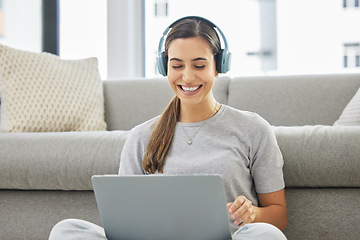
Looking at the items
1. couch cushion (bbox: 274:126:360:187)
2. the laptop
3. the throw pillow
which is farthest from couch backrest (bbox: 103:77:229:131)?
the laptop

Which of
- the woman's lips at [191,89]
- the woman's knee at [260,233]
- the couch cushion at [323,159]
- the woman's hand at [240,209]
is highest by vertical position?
the woman's lips at [191,89]

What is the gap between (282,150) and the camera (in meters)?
1.38

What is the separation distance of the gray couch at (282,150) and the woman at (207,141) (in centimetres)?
16

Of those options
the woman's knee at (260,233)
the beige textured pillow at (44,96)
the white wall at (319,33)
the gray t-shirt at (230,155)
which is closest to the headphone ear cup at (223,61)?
the gray t-shirt at (230,155)

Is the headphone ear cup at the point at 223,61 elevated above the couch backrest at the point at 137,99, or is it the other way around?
the headphone ear cup at the point at 223,61

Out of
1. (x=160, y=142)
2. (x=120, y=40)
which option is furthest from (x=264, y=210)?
(x=120, y=40)

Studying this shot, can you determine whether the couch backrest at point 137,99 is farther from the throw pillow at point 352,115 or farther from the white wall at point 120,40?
the white wall at point 120,40

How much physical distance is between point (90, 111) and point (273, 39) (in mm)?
1443

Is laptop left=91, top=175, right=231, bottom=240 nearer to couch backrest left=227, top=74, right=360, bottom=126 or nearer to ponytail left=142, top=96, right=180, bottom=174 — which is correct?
ponytail left=142, top=96, right=180, bottom=174

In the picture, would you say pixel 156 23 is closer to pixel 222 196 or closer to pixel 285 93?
pixel 285 93

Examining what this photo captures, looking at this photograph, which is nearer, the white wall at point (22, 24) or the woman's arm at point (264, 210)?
the woman's arm at point (264, 210)

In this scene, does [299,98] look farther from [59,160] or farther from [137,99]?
[59,160]

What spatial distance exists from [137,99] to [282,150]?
1.09 m

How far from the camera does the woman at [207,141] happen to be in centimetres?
122
